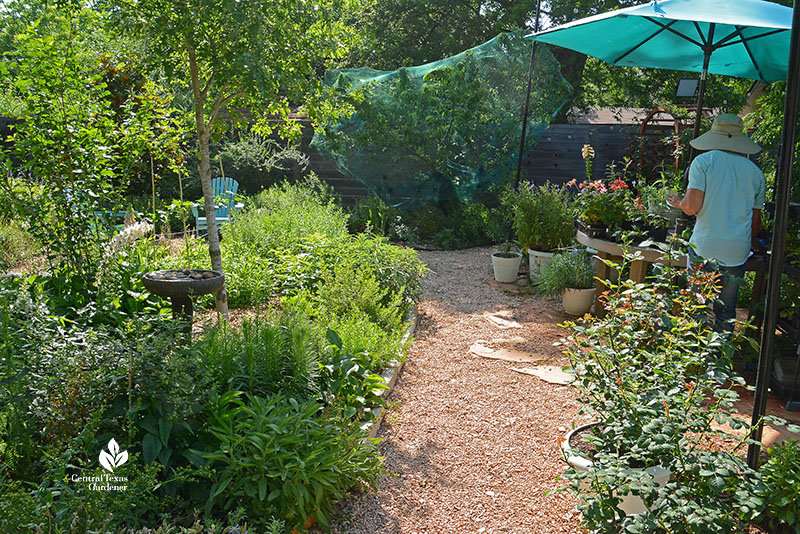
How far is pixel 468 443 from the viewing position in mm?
3342

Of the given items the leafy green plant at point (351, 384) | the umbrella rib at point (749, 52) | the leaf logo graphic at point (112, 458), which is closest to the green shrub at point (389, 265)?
the leafy green plant at point (351, 384)

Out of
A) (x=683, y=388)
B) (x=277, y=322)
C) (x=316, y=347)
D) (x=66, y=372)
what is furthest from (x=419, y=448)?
(x=66, y=372)

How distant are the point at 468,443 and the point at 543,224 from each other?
155 inches

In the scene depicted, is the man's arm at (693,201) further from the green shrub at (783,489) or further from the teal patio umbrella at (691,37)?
the green shrub at (783,489)

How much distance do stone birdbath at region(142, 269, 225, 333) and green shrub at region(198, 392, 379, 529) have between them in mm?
1086

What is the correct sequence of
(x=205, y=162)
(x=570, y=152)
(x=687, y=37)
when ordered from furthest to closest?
(x=570, y=152) < (x=687, y=37) < (x=205, y=162)

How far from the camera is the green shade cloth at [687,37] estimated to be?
13.4 feet

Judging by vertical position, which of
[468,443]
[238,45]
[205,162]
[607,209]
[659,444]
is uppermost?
[238,45]

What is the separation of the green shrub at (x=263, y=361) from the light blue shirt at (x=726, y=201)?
2594 millimetres

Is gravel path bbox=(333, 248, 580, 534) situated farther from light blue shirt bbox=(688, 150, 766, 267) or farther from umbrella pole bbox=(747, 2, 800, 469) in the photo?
light blue shirt bbox=(688, 150, 766, 267)

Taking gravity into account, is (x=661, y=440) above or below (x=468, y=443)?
above

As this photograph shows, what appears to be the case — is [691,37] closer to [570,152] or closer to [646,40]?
[646,40]

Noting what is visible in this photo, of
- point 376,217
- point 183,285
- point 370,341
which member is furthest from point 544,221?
point 183,285

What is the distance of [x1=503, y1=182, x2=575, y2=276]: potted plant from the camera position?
675cm
